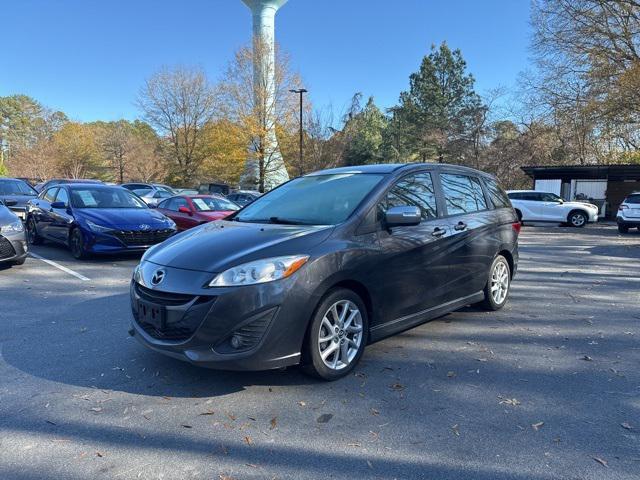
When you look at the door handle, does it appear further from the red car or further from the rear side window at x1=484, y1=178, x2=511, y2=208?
the red car

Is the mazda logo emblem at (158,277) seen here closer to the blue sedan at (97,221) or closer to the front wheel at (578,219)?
the blue sedan at (97,221)

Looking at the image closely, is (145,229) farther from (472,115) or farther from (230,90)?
(472,115)

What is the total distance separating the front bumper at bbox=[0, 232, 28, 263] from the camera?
26.0 feet

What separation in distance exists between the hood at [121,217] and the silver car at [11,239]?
1274 millimetres

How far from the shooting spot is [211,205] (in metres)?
13.2

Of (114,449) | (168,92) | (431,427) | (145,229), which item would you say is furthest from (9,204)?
(168,92)

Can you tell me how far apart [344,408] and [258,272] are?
1125mm

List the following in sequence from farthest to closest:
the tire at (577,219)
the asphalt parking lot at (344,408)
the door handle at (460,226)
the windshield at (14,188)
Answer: the tire at (577,219) → the windshield at (14,188) → the door handle at (460,226) → the asphalt parking lot at (344,408)

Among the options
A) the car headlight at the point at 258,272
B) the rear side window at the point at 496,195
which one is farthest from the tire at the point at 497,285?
the car headlight at the point at 258,272

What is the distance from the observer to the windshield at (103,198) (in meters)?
9.98

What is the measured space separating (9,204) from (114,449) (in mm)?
14367

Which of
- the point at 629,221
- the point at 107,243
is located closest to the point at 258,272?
the point at 107,243

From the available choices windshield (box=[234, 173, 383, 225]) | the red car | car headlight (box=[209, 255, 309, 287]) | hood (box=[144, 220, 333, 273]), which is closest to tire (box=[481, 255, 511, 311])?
windshield (box=[234, 173, 383, 225])

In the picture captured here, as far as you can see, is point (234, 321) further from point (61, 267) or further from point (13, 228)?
point (61, 267)
